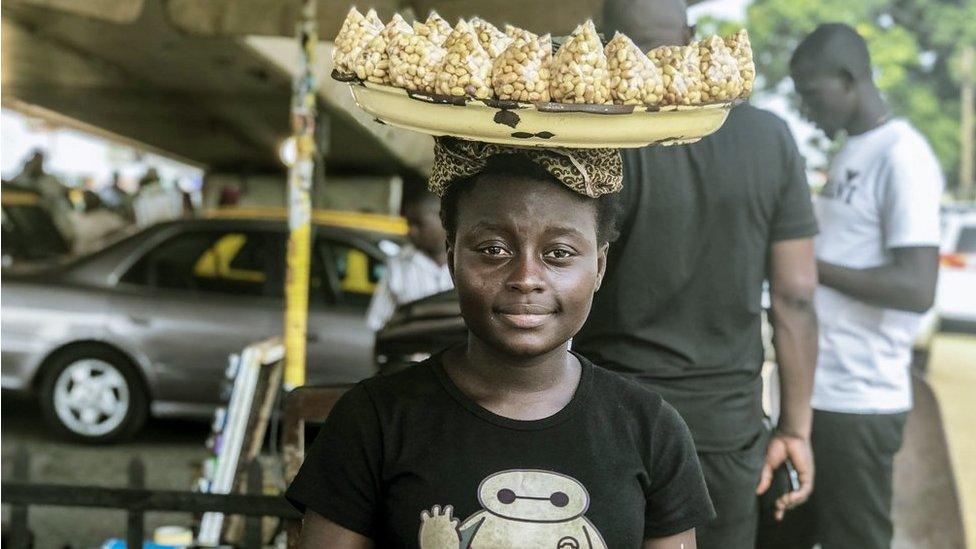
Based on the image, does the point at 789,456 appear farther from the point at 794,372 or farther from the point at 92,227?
the point at 92,227

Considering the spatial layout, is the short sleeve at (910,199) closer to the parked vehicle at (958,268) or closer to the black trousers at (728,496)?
the black trousers at (728,496)

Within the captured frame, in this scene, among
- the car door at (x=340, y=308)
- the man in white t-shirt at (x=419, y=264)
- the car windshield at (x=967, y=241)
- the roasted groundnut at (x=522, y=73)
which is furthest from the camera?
the car windshield at (x=967, y=241)

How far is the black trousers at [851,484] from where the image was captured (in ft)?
10.8

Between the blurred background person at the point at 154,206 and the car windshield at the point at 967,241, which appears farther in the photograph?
the car windshield at the point at 967,241

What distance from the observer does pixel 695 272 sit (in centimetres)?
258

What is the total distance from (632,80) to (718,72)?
0.53 ft

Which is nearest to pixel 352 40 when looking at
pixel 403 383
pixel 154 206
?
pixel 403 383

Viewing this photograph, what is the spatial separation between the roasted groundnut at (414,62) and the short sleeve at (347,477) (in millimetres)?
556

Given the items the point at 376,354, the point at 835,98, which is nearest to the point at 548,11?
the point at 835,98

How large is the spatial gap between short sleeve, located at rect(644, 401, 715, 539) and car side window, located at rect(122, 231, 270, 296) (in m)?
5.79

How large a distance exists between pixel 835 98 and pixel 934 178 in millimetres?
404

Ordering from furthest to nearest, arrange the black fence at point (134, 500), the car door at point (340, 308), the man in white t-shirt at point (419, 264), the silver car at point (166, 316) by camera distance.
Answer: the silver car at point (166, 316) → the car door at point (340, 308) → the man in white t-shirt at point (419, 264) → the black fence at point (134, 500)

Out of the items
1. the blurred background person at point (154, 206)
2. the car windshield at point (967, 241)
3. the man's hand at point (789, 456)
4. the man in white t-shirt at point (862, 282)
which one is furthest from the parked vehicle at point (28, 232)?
the car windshield at point (967, 241)

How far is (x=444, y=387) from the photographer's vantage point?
1.81 m
